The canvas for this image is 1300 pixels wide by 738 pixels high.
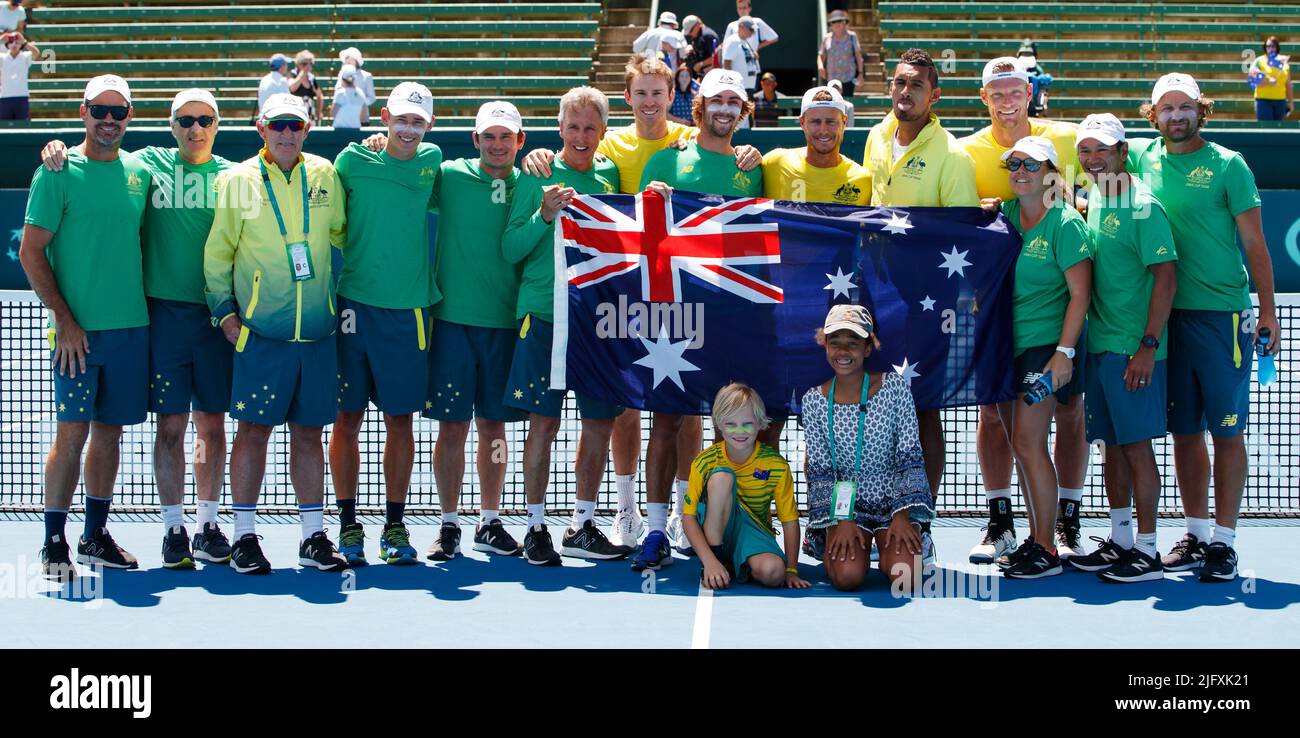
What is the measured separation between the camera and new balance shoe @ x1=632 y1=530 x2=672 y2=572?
7102mm

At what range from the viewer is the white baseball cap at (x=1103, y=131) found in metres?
6.78

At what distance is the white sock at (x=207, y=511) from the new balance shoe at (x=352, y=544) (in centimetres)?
63

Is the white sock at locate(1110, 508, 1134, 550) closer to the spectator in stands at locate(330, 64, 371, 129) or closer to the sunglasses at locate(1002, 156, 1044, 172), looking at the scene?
the sunglasses at locate(1002, 156, 1044, 172)

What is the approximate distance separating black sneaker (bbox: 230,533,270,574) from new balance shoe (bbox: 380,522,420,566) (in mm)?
565

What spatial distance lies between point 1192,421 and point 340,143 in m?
13.9

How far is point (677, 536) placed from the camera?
782 cm

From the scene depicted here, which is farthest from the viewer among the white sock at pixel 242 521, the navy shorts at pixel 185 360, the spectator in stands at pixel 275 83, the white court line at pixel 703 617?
the spectator in stands at pixel 275 83

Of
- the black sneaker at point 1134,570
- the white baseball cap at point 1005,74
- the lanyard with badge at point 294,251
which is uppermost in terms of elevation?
the white baseball cap at point 1005,74

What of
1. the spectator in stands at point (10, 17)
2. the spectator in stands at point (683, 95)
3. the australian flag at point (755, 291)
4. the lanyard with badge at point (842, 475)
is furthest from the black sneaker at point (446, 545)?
the spectator in stands at point (10, 17)

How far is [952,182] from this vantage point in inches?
291

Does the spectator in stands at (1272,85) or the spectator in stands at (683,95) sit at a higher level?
the spectator in stands at (1272,85)

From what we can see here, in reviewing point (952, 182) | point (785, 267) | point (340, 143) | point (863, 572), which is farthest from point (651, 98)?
point (340, 143)

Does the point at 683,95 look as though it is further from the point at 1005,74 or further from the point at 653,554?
the point at 653,554

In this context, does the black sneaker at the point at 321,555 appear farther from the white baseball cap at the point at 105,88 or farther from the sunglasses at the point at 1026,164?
the sunglasses at the point at 1026,164
